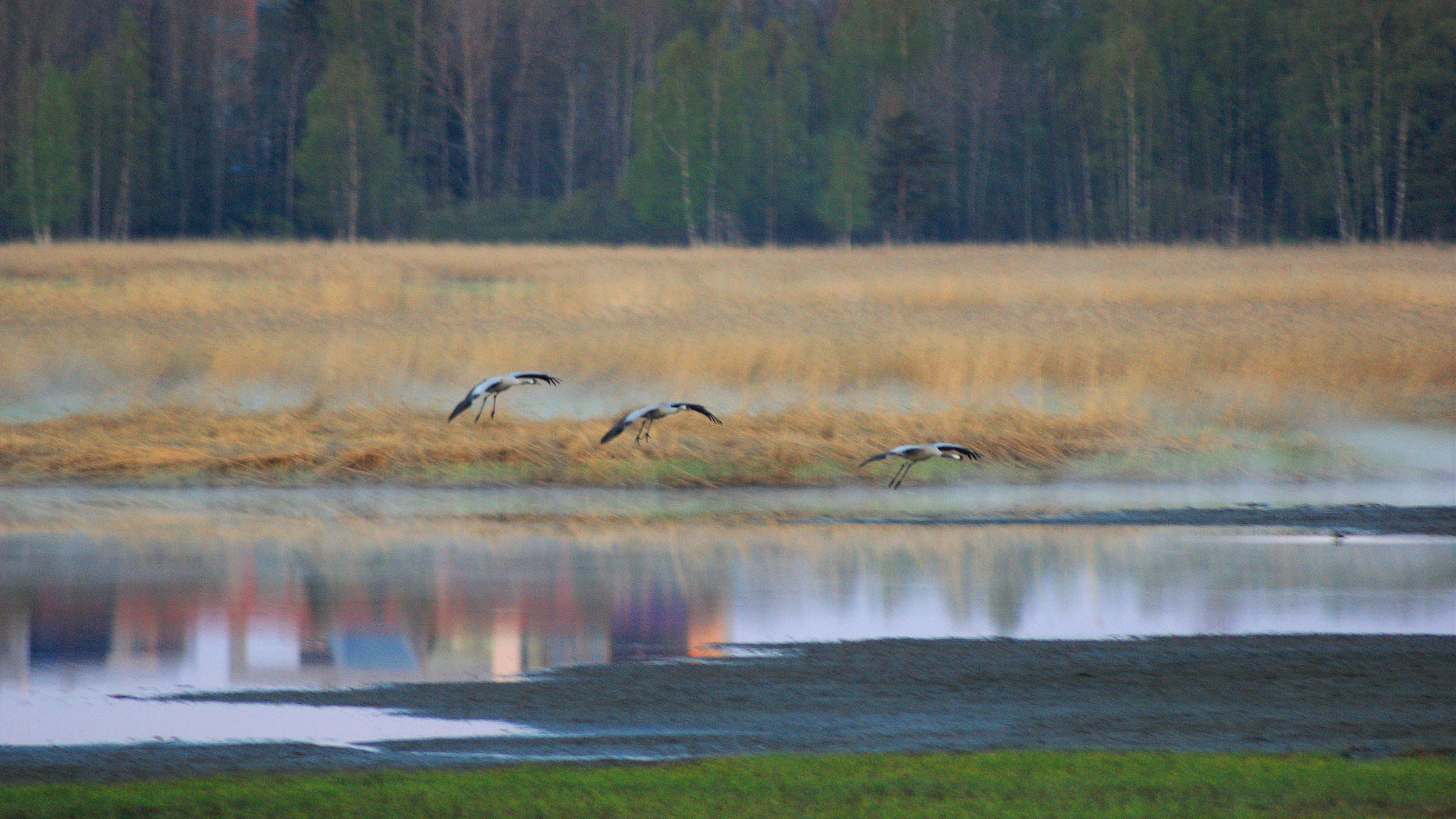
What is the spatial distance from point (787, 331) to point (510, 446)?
7569 millimetres

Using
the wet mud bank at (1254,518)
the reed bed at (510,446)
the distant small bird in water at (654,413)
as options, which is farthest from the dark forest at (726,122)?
the distant small bird in water at (654,413)

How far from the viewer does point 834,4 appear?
8738cm

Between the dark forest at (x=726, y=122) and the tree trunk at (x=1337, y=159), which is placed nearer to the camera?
the tree trunk at (x=1337, y=159)

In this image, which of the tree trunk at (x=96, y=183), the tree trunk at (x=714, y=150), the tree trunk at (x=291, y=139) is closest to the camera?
the tree trunk at (x=96, y=183)

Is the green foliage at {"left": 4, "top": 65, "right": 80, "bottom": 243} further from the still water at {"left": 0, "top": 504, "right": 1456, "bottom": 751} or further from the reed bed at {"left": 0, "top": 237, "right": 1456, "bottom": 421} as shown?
the still water at {"left": 0, "top": 504, "right": 1456, "bottom": 751}

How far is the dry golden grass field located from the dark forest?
103 feet

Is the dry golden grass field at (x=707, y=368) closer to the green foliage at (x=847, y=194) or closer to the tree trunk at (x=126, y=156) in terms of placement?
the green foliage at (x=847, y=194)

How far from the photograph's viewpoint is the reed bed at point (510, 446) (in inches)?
643

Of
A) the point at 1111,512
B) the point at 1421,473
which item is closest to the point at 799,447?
the point at 1111,512

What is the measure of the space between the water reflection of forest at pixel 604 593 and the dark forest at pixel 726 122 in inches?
1883

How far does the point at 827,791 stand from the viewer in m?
6.18

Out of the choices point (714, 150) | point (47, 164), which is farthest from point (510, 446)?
point (47, 164)

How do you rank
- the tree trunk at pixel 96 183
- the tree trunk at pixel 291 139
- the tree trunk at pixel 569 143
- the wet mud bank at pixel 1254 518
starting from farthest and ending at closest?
the tree trunk at pixel 569 143
the tree trunk at pixel 291 139
the tree trunk at pixel 96 183
the wet mud bank at pixel 1254 518

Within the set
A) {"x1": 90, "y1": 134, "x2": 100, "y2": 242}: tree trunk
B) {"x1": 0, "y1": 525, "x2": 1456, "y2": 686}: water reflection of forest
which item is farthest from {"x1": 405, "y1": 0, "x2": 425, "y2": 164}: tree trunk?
{"x1": 0, "y1": 525, "x2": 1456, "y2": 686}: water reflection of forest
